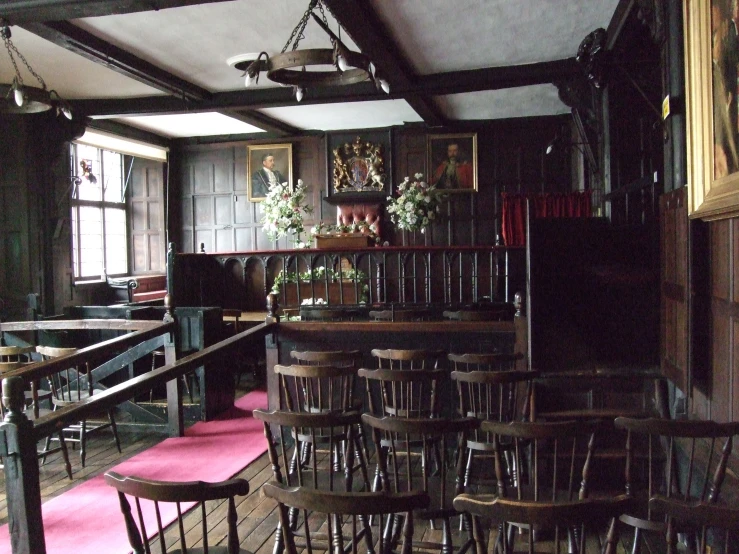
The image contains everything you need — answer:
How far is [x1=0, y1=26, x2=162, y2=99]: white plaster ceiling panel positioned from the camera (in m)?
5.90

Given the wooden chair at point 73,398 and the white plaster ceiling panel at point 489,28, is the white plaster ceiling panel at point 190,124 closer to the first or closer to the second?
the white plaster ceiling panel at point 489,28

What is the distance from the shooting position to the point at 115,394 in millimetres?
2662

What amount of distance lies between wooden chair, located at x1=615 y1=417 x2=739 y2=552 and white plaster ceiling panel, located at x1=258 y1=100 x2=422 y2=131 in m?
6.07

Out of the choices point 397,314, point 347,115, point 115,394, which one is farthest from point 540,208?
point 115,394

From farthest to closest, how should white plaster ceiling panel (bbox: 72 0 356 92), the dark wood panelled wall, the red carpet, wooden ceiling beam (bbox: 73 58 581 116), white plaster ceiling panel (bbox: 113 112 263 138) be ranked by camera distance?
the dark wood panelled wall < white plaster ceiling panel (bbox: 113 112 263 138) < wooden ceiling beam (bbox: 73 58 581 116) < white plaster ceiling panel (bbox: 72 0 356 92) < the red carpet

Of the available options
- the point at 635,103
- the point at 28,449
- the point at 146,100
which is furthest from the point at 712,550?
the point at 146,100

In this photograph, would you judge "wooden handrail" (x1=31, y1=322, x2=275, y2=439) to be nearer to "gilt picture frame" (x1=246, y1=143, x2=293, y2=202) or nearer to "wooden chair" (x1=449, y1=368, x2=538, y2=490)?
"wooden chair" (x1=449, y1=368, x2=538, y2=490)

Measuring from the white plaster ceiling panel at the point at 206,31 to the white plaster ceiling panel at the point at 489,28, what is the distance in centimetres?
67

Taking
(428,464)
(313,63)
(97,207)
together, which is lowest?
(428,464)

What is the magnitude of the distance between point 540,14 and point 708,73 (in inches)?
109

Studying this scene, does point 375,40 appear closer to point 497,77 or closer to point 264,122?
point 497,77

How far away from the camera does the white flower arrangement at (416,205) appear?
9219mm

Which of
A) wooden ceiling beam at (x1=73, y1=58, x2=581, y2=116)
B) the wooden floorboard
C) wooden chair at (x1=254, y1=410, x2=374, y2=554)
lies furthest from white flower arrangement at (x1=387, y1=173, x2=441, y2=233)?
wooden chair at (x1=254, y1=410, x2=374, y2=554)

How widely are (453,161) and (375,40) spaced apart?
4614mm
